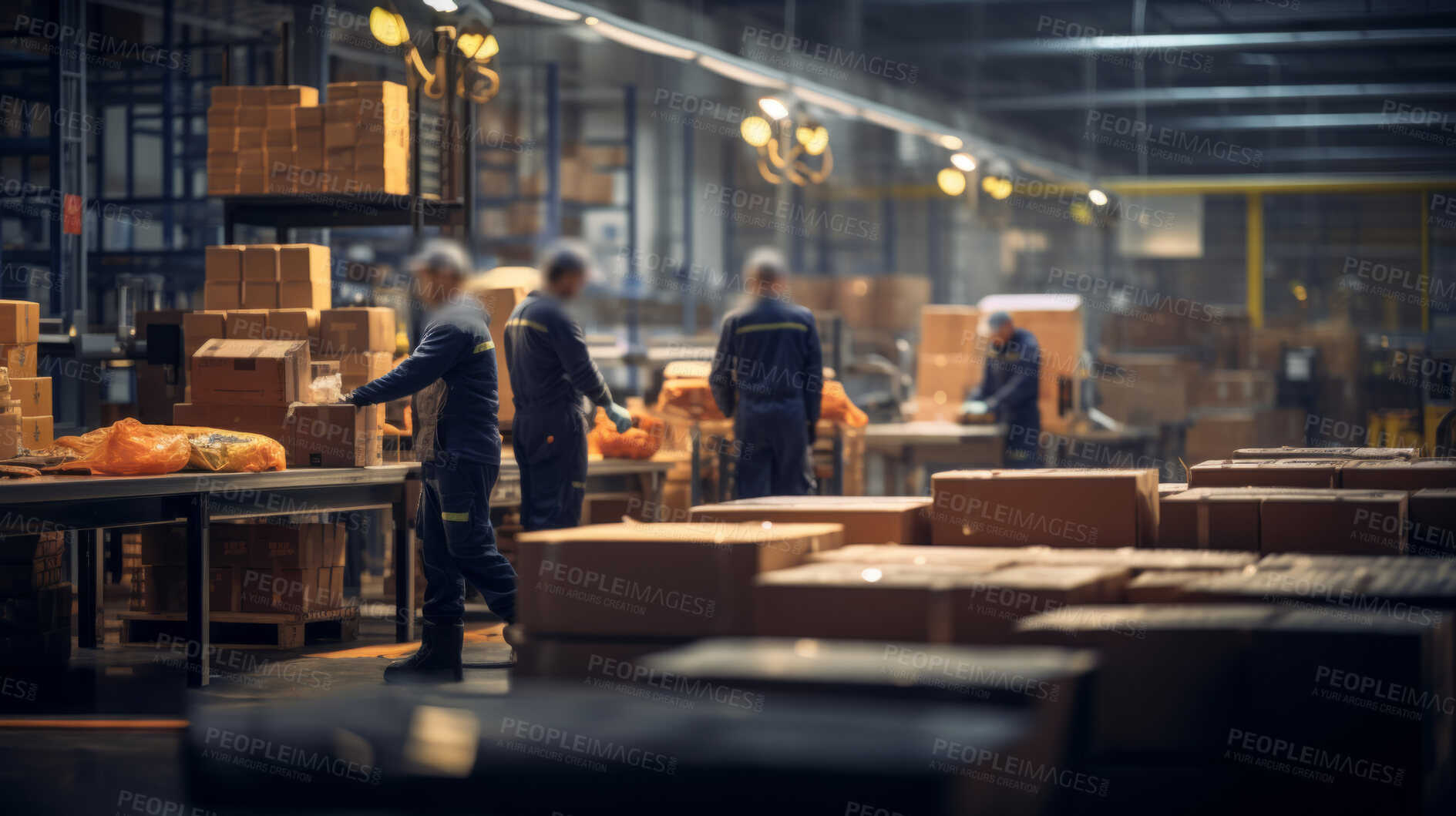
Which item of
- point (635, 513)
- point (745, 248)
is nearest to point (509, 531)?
point (635, 513)

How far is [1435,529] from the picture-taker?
4.33 metres

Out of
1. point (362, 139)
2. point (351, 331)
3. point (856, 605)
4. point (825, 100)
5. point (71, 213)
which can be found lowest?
point (856, 605)

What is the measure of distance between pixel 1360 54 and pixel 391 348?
50.5ft

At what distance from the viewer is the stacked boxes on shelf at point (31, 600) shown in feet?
21.0

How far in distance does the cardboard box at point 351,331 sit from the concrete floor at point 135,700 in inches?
55.5

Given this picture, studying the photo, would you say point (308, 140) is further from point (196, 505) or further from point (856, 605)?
point (856, 605)

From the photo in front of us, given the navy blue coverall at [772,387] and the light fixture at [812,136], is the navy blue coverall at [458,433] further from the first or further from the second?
the light fixture at [812,136]

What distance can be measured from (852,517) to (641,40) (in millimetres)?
5072

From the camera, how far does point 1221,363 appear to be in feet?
48.1

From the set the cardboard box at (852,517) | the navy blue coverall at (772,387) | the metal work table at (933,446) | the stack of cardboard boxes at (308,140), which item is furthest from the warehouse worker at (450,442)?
the metal work table at (933,446)

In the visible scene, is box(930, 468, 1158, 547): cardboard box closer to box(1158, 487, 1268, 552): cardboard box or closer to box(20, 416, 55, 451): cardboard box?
box(1158, 487, 1268, 552): cardboard box

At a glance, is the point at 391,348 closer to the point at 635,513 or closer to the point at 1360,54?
the point at 635,513

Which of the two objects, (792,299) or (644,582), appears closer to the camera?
(644,582)

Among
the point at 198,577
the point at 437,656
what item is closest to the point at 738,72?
the point at 437,656
